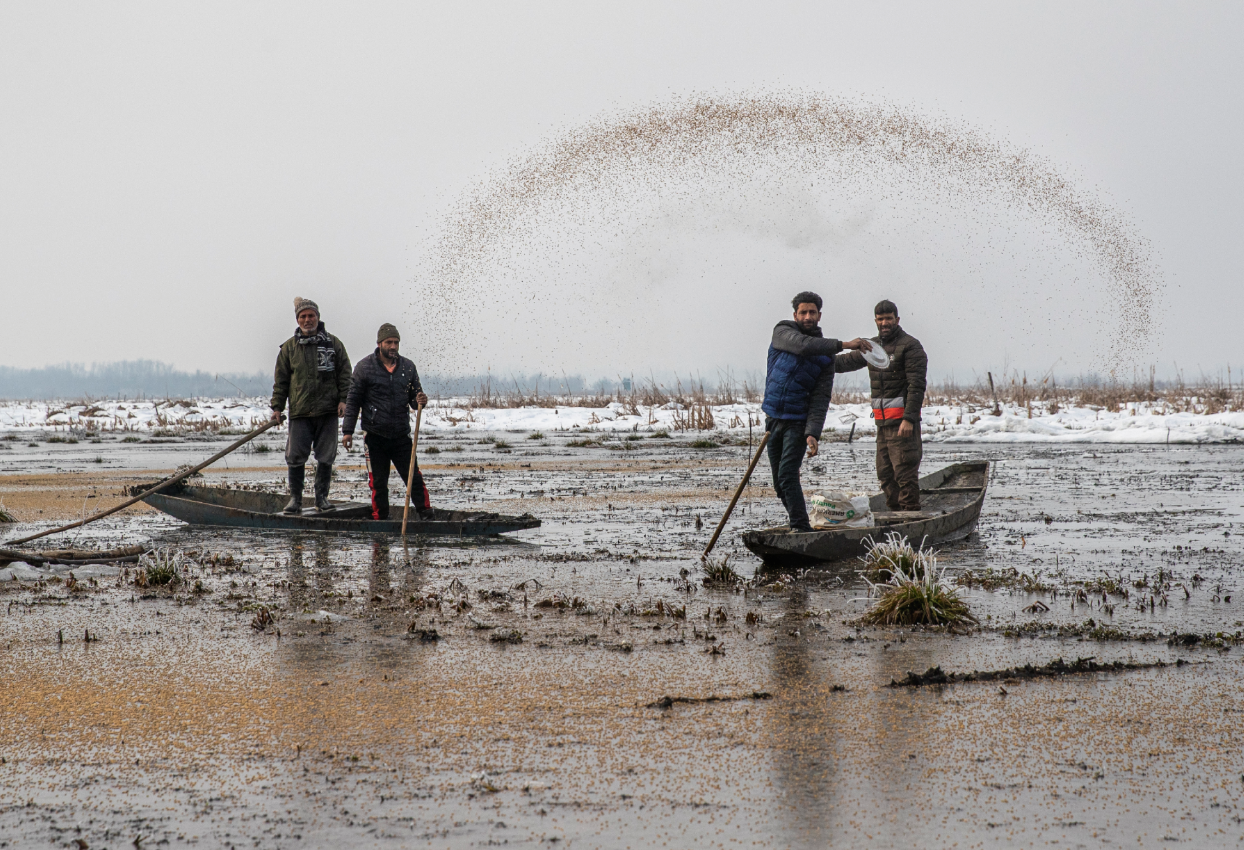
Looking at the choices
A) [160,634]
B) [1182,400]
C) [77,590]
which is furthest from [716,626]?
[1182,400]

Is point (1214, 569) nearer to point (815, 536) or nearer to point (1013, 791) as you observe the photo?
point (815, 536)

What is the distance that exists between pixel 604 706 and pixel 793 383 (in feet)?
14.5

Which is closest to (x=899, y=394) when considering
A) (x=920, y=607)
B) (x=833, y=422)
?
(x=920, y=607)

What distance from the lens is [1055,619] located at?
632cm

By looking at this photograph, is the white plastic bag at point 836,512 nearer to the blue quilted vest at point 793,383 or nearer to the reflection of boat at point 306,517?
the blue quilted vest at point 793,383

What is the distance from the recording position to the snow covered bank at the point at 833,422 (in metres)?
30.0

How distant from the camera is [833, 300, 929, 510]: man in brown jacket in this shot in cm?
973

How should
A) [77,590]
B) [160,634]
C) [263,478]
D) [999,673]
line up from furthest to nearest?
[263,478] → [77,590] → [160,634] → [999,673]

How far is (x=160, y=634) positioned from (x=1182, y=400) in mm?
43362

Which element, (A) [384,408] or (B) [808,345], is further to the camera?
(A) [384,408]

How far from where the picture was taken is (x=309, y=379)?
35.6 ft

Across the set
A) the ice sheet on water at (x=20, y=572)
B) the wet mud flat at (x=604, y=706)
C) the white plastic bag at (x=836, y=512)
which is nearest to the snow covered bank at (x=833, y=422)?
the white plastic bag at (x=836, y=512)

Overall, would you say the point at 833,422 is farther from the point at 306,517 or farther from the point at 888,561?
the point at 888,561

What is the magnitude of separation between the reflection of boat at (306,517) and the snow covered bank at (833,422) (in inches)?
734
